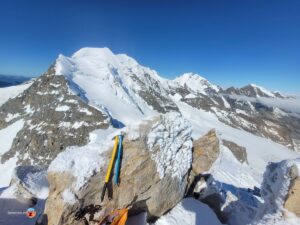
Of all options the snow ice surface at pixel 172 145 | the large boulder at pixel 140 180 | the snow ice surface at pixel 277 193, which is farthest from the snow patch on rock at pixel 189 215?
the snow ice surface at pixel 277 193

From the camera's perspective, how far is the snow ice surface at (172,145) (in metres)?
11.9

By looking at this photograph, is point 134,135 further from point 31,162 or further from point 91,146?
point 31,162

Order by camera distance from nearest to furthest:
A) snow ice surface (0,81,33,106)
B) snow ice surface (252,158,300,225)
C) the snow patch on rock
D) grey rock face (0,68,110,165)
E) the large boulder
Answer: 1. snow ice surface (252,158,300,225)
2. the large boulder
3. the snow patch on rock
4. grey rock face (0,68,110,165)
5. snow ice surface (0,81,33,106)

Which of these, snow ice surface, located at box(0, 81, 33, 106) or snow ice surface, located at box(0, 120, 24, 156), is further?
snow ice surface, located at box(0, 81, 33, 106)

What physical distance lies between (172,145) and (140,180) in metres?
2.37

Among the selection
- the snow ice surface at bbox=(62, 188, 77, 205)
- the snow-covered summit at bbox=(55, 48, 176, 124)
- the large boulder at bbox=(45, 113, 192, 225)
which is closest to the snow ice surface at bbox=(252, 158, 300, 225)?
the large boulder at bbox=(45, 113, 192, 225)

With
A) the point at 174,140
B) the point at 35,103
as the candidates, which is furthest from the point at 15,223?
the point at 35,103

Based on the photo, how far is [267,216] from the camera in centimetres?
898

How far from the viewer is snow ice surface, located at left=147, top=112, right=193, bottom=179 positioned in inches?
467

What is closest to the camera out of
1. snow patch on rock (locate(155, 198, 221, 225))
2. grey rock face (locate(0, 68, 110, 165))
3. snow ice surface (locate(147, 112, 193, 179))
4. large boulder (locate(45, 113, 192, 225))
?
large boulder (locate(45, 113, 192, 225))

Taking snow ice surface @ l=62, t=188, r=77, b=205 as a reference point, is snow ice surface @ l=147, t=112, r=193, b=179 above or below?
above

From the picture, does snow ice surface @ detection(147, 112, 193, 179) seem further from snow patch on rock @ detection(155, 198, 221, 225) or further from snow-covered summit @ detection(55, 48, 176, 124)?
snow-covered summit @ detection(55, 48, 176, 124)

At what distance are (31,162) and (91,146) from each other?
57573mm

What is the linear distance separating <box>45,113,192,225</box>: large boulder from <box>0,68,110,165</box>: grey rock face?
53.0 meters
